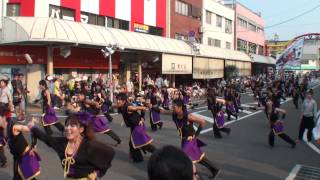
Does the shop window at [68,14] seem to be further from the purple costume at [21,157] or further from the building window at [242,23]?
the building window at [242,23]

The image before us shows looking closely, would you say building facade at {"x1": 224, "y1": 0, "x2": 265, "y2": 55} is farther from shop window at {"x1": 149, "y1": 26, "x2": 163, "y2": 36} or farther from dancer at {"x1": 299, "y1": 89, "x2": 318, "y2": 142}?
dancer at {"x1": 299, "y1": 89, "x2": 318, "y2": 142}

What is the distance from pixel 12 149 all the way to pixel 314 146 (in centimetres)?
893

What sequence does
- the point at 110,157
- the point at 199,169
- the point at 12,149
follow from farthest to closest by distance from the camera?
the point at 199,169 < the point at 12,149 < the point at 110,157

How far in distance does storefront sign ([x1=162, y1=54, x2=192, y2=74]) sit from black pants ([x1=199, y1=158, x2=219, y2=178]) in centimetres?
2386

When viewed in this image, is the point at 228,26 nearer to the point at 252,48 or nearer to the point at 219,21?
the point at 219,21

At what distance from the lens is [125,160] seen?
32.9 ft

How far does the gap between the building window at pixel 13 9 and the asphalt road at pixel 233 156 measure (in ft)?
35.5

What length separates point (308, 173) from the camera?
30.1 ft

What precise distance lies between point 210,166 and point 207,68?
33101 millimetres

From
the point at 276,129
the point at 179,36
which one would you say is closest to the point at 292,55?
the point at 276,129

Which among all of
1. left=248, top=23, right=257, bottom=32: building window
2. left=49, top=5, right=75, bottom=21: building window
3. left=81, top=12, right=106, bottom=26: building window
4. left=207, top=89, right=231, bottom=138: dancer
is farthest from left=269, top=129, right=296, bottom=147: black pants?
left=248, top=23, right=257, bottom=32: building window

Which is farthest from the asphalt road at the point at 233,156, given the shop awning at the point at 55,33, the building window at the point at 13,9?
the building window at the point at 13,9

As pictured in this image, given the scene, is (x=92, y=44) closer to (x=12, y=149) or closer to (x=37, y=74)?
(x=37, y=74)

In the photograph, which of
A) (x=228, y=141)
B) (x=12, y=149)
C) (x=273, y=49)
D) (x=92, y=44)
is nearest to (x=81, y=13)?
(x=92, y=44)
